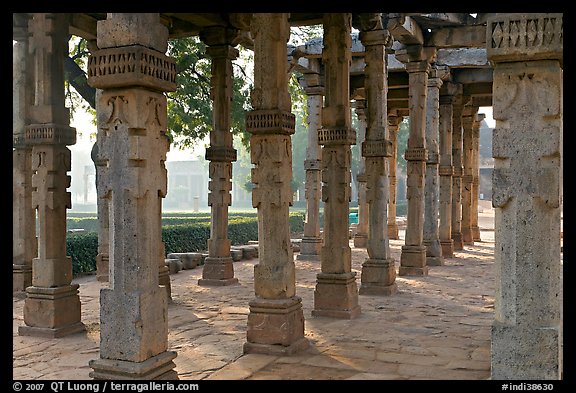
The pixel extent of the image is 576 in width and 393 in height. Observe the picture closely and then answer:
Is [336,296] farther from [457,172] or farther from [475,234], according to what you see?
[475,234]

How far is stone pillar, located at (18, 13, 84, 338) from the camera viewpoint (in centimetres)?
817

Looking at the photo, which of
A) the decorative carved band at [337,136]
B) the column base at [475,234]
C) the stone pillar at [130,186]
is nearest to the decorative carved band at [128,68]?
the stone pillar at [130,186]

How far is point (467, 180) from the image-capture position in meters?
21.9

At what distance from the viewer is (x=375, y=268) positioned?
11.4 meters

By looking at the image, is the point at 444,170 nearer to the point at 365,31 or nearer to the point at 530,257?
the point at 365,31

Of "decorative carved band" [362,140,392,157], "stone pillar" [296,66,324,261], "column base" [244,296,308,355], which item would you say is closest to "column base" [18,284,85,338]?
→ "column base" [244,296,308,355]

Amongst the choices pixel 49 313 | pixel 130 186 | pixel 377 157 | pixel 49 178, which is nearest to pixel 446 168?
pixel 377 157

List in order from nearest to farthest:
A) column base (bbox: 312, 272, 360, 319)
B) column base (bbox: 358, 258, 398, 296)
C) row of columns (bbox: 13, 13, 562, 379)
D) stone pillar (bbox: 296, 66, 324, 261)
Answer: row of columns (bbox: 13, 13, 562, 379) < column base (bbox: 312, 272, 360, 319) < column base (bbox: 358, 258, 398, 296) < stone pillar (bbox: 296, 66, 324, 261)

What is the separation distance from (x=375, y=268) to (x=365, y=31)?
4372 mm

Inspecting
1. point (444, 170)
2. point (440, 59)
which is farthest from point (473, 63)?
point (444, 170)

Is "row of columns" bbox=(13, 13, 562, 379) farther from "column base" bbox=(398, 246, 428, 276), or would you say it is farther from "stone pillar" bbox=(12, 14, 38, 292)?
"column base" bbox=(398, 246, 428, 276)

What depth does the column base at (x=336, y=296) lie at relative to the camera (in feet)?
30.0

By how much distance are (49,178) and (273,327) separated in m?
3.66

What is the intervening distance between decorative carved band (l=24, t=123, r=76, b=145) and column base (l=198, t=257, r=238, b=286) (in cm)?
519
